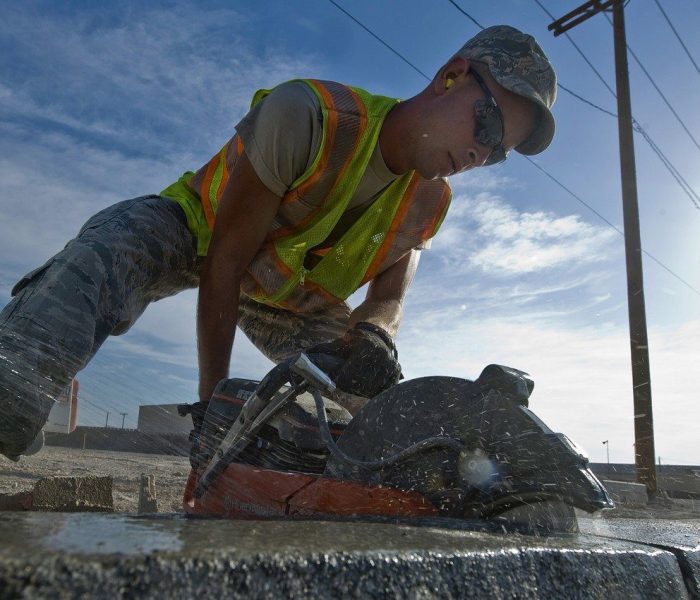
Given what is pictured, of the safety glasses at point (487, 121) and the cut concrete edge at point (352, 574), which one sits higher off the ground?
the safety glasses at point (487, 121)

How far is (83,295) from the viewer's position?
7.39 feet

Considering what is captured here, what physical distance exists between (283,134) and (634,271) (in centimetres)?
899

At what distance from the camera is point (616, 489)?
9.42 meters

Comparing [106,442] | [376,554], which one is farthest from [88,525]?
[106,442]

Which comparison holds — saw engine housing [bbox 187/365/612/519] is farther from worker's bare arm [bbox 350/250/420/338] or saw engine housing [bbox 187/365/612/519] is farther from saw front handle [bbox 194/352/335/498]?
worker's bare arm [bbox 350/250/420/338]

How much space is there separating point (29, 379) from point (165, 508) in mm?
2861

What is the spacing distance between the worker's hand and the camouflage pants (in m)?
0.83

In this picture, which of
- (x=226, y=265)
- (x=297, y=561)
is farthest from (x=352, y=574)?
(x=226, y=265)

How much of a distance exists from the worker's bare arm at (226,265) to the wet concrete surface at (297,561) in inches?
58.9

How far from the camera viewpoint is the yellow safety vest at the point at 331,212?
8.87 feet

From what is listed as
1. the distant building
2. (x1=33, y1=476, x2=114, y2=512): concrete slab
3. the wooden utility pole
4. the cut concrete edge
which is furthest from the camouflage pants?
the distant building

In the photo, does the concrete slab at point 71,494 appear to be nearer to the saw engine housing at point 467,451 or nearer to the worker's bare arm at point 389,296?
the worker's bare arm at point 389,296

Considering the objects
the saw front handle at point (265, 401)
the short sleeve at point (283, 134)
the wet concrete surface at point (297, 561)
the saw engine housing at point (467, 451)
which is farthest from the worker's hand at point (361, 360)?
the wet concrete surface at point (297, 561)

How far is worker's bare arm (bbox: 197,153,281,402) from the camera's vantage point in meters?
2.54
